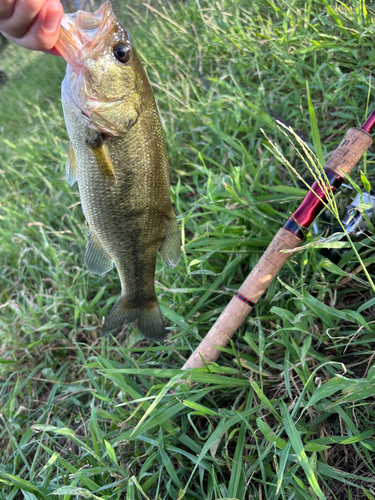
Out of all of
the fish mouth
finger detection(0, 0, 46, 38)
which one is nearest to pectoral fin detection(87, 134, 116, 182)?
the fish mouth

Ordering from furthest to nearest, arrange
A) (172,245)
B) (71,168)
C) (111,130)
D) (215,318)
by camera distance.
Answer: (215,318)
(172,245)
(71,168)
(111,130)

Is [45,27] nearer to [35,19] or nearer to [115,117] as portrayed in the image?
[35,19]

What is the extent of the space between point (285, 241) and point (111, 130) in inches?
36.1

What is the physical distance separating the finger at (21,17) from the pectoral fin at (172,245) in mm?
877

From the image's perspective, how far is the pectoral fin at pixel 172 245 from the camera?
165cm

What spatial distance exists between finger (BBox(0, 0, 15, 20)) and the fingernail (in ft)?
0.42

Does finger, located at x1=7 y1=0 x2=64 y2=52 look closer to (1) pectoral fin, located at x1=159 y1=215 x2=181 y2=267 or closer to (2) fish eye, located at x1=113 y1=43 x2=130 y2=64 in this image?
(2) fish eye, located at x1=113 y1=43 x2=130 y2=64

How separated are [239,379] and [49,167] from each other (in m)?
2.94

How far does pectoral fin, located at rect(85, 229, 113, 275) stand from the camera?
1.68 metres

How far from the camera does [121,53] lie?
5.00 ft

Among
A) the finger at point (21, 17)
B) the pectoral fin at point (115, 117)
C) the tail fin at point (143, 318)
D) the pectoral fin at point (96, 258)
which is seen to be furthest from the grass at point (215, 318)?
the finger at point (21, 17)

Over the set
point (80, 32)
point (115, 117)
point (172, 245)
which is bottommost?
point (172, 245)

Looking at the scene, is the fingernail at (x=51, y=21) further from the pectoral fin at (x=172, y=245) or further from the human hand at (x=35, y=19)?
the pectoral fin at (x=172, y=245)

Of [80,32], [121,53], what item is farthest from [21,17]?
[121,53]
